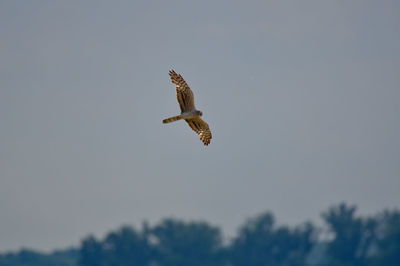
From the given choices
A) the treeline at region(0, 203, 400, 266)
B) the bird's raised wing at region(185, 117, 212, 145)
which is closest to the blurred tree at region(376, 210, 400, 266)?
the treeline at region(0, 203, 400, 266)

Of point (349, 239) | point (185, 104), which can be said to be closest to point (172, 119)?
point (185, 104)

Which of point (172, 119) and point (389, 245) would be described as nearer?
point (172, 119)

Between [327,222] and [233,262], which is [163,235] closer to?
[233,262]

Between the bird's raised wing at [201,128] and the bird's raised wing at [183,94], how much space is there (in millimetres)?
864

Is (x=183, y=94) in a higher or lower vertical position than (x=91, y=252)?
lower

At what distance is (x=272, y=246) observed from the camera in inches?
5704

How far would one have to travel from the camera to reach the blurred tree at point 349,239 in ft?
459

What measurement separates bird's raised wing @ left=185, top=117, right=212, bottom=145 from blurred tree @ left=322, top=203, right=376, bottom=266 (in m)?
97.2

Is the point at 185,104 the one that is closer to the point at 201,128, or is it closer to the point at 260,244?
the point at 201,128

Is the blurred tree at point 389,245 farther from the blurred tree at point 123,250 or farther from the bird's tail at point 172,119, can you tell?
the bird's tail at point 172,119

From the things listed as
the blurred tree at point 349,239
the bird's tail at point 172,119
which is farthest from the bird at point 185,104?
the blurred tree at point 349,239

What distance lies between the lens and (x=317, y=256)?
164 meters

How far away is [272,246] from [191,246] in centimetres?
A: 1026

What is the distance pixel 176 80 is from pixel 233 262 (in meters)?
107
